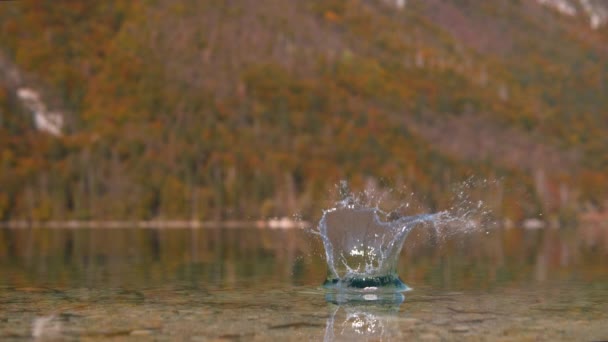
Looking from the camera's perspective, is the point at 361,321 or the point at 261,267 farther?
the point at 261,267

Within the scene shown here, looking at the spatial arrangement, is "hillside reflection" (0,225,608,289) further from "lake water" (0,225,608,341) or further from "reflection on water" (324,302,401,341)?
"reflection on water" (324,302,401,341)

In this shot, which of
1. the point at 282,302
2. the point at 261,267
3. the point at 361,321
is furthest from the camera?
the point at 261,267

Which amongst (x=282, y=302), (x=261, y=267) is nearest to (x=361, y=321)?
(x=282, y=302)

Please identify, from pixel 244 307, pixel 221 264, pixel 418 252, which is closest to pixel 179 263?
pixel 221 264

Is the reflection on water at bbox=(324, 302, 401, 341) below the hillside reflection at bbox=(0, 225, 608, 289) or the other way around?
below

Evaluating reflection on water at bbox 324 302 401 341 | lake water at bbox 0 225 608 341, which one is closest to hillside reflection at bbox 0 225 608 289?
lake water at bbox 0 225 608 341

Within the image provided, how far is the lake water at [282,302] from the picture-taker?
89.5 feet

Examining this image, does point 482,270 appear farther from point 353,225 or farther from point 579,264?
point 353,225

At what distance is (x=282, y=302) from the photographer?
3384cm

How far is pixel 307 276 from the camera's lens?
1753 inches

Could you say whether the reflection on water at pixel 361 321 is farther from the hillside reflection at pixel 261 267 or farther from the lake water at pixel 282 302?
the hillside reflection at pixel 261 267

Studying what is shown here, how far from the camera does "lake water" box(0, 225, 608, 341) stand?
27266mm

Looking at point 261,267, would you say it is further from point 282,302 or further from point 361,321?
point 361,321

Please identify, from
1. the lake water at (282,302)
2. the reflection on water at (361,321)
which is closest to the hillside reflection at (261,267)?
the lake water at (282,302)
